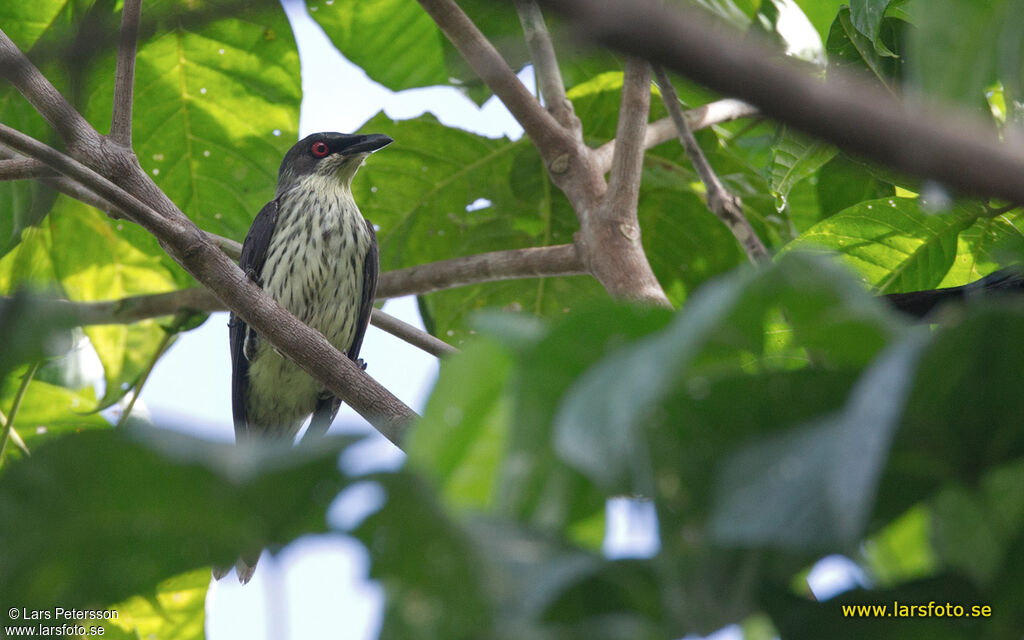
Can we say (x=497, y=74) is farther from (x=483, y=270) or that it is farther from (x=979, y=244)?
(x=979, y=244)

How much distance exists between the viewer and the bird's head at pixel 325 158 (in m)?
5.62

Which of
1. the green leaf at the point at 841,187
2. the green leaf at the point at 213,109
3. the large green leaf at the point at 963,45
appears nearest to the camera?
the large green leaf at the point at 963,45

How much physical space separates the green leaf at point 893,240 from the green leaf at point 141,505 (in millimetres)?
2508

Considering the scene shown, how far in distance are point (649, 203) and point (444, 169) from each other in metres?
0.96

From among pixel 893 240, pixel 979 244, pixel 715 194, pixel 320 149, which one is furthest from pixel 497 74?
pixel 320 149

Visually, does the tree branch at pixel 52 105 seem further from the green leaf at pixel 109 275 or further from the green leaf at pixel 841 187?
the green leaf at pixel 841 187

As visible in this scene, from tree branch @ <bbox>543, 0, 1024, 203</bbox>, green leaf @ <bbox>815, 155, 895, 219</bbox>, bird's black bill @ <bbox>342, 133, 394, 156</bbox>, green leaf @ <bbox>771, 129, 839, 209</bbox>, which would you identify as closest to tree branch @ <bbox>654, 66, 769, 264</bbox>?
green leaf @ <bbox>771, 129, 839, 209</bbox>

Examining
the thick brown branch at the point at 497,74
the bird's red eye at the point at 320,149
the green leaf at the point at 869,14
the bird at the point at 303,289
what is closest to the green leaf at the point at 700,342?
the green leaf at the point at 869,14

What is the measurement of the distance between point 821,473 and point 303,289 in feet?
15.2

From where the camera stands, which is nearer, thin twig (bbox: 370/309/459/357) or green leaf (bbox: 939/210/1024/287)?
green leaf (bbox: 939/210/1024/287)

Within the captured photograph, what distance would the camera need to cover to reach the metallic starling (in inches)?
201

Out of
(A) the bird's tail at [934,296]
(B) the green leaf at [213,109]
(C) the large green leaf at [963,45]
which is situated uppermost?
(B) the green leaf at [213,109]

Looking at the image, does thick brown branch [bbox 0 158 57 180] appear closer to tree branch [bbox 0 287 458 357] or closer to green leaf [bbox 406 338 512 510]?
tree branch [bbox 0 287 458 357]

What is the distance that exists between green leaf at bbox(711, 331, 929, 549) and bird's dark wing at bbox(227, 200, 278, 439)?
13.8 ft
